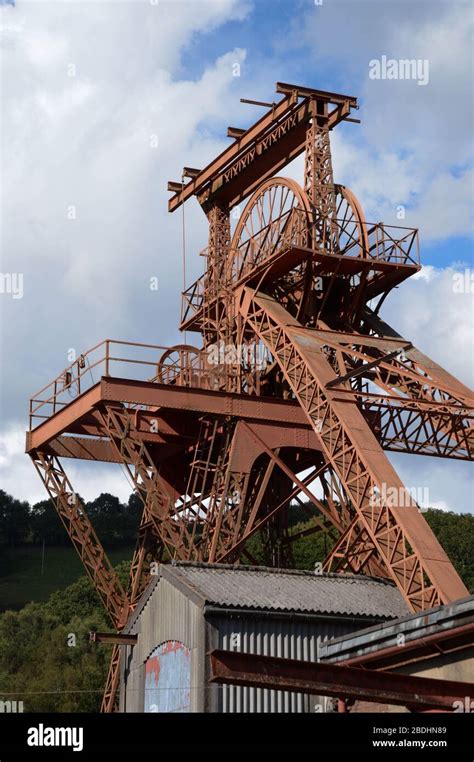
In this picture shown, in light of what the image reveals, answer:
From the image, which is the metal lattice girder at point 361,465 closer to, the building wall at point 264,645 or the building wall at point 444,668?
the building wall at point 264,645

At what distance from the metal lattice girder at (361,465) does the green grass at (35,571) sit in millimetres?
63928

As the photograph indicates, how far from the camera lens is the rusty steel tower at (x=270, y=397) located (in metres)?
32.4

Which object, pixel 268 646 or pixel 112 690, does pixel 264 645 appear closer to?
pixel 268 646

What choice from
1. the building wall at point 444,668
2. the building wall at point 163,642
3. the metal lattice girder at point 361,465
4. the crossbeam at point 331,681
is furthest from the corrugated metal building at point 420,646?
the metal lattice girder at point 361,465

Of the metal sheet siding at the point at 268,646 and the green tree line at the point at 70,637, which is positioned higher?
the green tree line at the point at 70,637

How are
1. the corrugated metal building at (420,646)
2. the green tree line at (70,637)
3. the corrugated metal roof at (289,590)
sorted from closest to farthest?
1. the corrugated metal building at (420,646)
2. the corrugated metal roof at (289,590)
3. the green tree line at (70,637)

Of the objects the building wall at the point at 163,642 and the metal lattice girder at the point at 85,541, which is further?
the metal lattice girder at the point at 85,541

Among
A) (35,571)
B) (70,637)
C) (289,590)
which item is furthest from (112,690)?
(35,571)

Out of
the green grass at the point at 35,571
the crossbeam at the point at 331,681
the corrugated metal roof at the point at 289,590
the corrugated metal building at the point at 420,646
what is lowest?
the crossbeam at the point at 331,681

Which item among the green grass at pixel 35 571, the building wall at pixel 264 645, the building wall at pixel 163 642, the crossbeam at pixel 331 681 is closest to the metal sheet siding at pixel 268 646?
the building wall at pixel 264 645

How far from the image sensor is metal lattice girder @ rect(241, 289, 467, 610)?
26.8 meters

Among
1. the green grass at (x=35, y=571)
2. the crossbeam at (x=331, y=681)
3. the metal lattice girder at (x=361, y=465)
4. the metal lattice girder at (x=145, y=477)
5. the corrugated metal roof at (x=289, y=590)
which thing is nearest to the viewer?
the crossbeam at (x=331, y=681)
